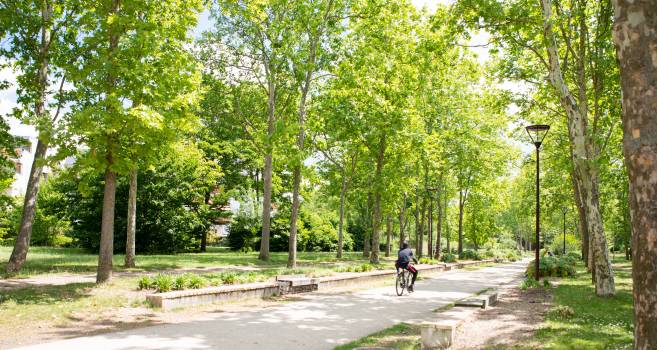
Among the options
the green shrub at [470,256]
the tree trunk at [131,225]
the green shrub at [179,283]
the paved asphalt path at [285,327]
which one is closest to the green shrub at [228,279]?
the green shrub at [179,283]

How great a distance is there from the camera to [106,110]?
474 inches

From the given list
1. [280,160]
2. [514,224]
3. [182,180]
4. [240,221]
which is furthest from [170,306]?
[514,224]

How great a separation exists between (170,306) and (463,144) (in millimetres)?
29509

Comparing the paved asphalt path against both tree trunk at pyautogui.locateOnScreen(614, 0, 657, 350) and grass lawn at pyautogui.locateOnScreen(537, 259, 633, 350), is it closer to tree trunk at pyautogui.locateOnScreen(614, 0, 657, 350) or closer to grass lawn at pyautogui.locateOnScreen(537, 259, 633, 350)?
grass lawn at pyautogui.locateOnScreen(537, 259, 633, 350)

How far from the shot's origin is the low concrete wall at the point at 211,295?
10.5 m

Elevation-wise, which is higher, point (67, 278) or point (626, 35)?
point (626, 35)

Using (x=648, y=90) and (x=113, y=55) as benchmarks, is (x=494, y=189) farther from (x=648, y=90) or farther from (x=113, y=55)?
(x=648, y=90)

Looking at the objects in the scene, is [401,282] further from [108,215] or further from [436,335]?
[108,215]

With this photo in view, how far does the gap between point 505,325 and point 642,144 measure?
253 inches

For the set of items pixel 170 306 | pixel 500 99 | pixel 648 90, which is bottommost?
pixel 170 306

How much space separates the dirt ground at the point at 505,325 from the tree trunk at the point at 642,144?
12.0 ft

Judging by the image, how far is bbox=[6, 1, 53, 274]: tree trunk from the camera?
14883 millimetres

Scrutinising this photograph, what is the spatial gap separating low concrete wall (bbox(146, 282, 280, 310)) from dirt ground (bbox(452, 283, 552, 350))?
5.48 m

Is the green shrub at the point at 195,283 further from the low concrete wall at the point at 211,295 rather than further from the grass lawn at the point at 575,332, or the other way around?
the grass lawn at the point at 575,332
